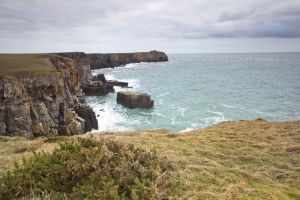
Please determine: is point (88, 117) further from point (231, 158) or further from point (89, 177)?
point (89, 177)

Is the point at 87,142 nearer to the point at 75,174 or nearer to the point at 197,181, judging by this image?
the point at 75,174

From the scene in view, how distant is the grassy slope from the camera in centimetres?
782

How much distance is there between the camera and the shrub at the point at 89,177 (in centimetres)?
636

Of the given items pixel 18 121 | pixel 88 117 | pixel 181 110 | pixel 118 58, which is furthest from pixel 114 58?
pixel 18 121

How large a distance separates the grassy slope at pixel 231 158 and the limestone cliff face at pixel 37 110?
12.6 metres

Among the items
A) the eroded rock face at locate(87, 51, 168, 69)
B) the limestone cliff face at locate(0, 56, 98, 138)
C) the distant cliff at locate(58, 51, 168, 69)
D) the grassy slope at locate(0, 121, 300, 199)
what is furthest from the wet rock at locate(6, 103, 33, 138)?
the eroded rock face at locate(87, 51, 168, 69)

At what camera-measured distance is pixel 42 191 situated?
672cm

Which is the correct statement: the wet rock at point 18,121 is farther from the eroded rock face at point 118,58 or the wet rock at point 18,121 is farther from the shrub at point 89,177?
the eroded rock face at point 118,58

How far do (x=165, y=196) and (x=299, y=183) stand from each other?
16.6 ft

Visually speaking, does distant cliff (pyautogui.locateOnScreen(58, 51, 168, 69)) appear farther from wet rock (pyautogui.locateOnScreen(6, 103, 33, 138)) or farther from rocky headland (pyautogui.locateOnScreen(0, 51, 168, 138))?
wet rock (pyautogui.locateOnScreen(6, 103, 33, 138))

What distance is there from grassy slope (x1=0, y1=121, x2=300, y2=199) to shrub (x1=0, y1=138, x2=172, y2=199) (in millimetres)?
868

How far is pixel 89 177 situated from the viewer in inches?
264

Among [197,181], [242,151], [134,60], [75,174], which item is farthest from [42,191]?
[134,60]

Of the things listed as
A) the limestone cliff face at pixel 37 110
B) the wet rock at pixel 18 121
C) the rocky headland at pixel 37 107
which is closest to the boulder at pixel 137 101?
the rocky headland at pixel 37 107
